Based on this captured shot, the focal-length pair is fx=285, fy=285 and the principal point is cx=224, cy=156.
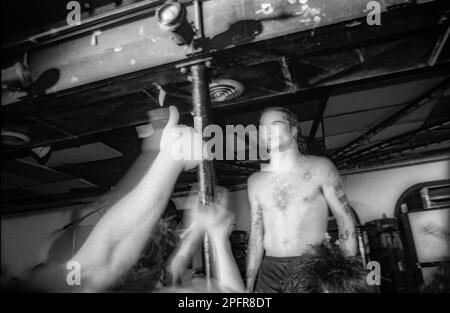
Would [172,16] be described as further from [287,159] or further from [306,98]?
[306,98]

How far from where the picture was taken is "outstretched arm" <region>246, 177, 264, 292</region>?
2.94m

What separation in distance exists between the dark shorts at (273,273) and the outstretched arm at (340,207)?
1.72 ft

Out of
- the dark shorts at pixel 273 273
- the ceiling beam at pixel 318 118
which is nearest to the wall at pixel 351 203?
the ceiling beam at pixel 318 118

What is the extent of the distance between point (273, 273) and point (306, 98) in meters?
2.61

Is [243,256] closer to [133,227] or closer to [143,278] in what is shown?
[143,278]

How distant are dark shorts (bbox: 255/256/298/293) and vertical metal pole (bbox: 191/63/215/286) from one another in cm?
110

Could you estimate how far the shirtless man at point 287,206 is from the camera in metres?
2.81

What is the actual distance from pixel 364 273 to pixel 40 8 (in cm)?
386

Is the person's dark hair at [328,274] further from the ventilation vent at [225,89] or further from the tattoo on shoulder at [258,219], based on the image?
the ventilation vent at [225,89]

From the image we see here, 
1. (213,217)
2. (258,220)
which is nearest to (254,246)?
(258,220)

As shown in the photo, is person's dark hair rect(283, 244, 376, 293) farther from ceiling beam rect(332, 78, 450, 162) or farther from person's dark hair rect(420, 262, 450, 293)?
ceiling beam rect(332, 78, 450, 162)

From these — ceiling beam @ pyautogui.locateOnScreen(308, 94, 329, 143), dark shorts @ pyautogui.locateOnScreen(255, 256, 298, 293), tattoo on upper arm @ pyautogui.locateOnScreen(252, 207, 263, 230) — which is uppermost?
ceiling beam @ pyautogui.locateOnScreen(308, 94, 329, 143)

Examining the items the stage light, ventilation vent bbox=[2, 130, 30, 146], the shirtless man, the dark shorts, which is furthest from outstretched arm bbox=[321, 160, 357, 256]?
ventilation vent bbox=[2, 130, 30, 146]

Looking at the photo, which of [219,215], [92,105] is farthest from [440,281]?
[92,105]
